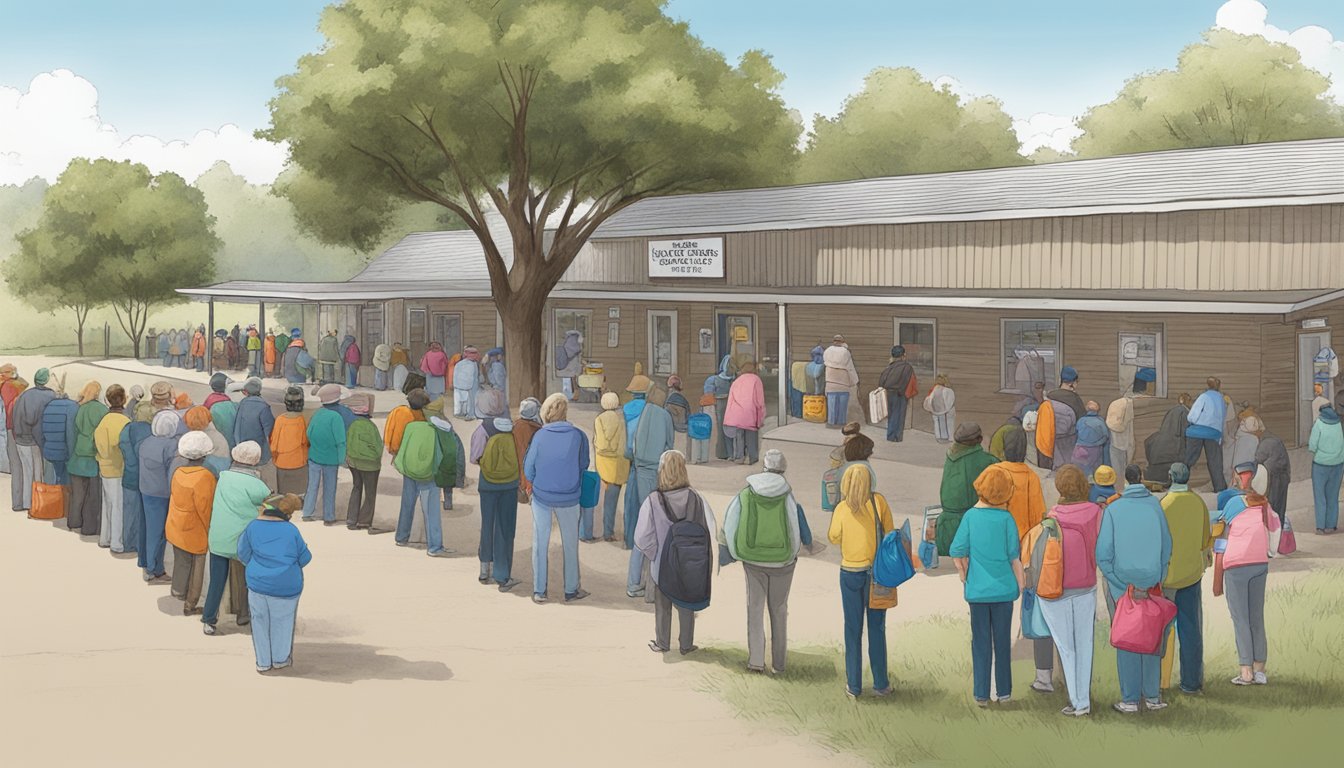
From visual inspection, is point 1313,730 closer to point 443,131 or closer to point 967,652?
point 967,652

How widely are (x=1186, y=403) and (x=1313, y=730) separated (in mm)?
7341

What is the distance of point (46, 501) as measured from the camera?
48.0 ft

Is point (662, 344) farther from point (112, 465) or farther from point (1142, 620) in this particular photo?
point (1142, 620)

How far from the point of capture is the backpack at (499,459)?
11.3m

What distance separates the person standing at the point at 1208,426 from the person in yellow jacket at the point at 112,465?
11.4 meters

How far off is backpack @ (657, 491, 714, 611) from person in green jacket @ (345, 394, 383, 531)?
200 inches

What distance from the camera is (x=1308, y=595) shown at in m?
11.4

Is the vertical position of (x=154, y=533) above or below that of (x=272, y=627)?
above

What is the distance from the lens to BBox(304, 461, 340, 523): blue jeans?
14336 mm

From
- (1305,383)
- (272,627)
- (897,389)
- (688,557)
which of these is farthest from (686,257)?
(272,627)

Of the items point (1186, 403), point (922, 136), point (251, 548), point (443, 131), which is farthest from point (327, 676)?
point (922, 136)

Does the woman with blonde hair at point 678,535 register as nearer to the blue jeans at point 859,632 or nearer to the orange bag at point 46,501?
the blue jeans at point 859,632

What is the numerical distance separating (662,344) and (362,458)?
14.3 meters

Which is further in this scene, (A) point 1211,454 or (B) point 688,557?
(A) point 1211,454
